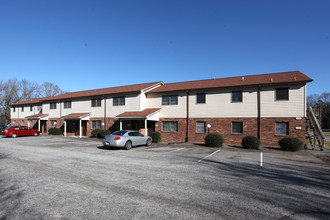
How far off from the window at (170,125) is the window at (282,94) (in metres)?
9.78

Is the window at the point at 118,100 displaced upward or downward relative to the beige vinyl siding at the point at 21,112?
upward

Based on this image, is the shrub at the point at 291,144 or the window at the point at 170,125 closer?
the shrub at the point at 291,144

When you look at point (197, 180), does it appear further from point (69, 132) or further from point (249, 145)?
point (69, 132)

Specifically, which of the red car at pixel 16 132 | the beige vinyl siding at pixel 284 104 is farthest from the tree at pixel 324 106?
the red car at pixel 16 132

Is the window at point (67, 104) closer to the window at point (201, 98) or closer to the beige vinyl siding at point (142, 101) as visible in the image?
the beige vinyl siding at point (142, 101)

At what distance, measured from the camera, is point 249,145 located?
15484 mm

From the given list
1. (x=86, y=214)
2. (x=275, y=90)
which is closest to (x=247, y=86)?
(x=275, y=90)

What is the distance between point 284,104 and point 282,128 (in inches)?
79.8

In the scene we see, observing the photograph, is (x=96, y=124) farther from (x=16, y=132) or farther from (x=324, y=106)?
(x=324, y=106)

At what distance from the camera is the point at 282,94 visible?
16609mm

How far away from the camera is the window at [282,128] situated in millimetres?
16391

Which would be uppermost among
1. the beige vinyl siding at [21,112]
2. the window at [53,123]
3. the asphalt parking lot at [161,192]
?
the beige vinyl siding at [21,112]

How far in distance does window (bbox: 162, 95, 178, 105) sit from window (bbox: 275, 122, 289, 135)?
32.0 ft

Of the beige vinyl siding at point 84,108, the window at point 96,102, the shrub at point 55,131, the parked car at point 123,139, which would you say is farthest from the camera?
the shrub at point 55,131
